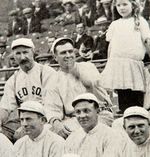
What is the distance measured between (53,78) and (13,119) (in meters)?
0.56

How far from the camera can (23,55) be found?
16.7ft

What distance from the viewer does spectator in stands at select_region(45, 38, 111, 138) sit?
5.04 metres

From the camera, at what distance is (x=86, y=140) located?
450cm

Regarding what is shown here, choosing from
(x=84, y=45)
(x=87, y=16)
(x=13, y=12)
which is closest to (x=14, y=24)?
(x=13, y=12)

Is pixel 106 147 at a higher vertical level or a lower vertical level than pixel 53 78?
lower

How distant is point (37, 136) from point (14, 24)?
14.6ft

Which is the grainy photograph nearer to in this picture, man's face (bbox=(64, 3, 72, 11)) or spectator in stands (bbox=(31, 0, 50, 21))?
man's face (bbox=(64, 3, 72, 11))

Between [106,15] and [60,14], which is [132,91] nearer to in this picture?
[106,15]

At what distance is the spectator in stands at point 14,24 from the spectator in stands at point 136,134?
182 inches

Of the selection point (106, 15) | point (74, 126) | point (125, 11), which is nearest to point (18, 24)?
point (106, 15)

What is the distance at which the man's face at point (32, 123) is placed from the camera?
455cm

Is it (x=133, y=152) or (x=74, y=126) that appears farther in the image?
(x=74, y=126)

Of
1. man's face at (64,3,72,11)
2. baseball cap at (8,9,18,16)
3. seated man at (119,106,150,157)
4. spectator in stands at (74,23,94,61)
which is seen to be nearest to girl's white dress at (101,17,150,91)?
seated man at (119,106,150,157)

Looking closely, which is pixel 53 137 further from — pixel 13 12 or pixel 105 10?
pixel 13 12
